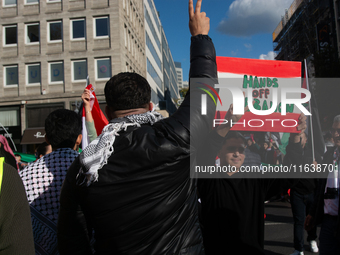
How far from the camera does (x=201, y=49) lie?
164cm

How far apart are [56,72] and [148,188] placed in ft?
85.9

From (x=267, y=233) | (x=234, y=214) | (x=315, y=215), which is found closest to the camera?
(x=234, y=214)

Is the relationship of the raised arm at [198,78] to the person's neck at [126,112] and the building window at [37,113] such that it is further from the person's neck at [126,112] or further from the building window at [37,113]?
the building window at [37,113]

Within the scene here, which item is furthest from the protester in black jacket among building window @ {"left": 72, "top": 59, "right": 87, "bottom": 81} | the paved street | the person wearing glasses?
building window @ {"left": 72, "top": 59, "right": 87, "bottom": 81}

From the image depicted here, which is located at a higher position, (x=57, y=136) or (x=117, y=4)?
(x=117, y=4)

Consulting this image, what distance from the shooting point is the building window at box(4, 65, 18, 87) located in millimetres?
25938

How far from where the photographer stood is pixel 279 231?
20.9 ft

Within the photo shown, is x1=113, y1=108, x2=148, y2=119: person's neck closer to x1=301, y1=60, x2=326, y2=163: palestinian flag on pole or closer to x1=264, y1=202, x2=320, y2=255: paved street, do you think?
x1=301, y1=60, x2=326, y2=163: palestinian flag on pole

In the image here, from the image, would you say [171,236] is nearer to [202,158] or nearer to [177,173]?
[177,173]

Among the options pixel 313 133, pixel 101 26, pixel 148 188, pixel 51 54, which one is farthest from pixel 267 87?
pixel 51 54

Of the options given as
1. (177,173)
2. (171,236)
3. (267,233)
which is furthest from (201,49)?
(267,233)

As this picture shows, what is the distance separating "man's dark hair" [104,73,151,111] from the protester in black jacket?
0.27ft

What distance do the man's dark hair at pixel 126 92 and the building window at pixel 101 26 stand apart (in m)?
25.3

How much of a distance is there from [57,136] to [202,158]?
1.18m
